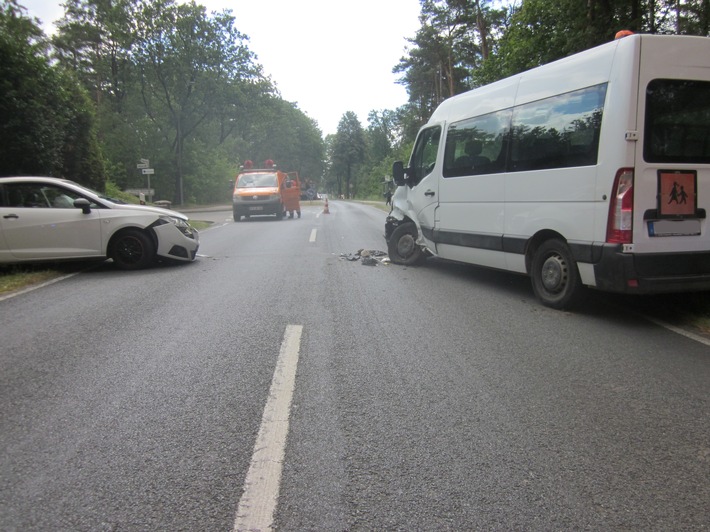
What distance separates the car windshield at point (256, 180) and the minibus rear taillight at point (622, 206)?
19.4 m

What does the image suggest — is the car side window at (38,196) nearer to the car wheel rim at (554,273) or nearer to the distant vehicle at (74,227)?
the distant vehicle at (74,227)

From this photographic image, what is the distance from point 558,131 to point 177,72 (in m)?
35.0

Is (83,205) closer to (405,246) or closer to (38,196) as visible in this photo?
(38,196)

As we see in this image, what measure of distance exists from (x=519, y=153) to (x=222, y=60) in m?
35.4

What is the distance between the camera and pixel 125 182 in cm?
3672

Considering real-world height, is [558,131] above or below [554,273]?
above

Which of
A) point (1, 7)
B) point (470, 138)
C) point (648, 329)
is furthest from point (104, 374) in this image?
point (1, 7)

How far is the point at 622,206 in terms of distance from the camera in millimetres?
5164

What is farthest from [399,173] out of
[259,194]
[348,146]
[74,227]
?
[348,146]

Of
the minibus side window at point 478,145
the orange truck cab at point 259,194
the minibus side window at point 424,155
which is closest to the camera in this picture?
the minibus side window at point 478,145

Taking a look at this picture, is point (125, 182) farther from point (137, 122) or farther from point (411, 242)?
point (411, 242)

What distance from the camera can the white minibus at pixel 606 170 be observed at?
5113 millimetres

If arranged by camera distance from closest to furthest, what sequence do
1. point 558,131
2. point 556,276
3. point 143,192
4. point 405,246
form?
point 558,131 → point 556,276 → point 405,246 → point 143,192

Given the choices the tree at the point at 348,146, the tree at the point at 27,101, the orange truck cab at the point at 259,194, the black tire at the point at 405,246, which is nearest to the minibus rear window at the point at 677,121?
the black tire at the point at 405,246
